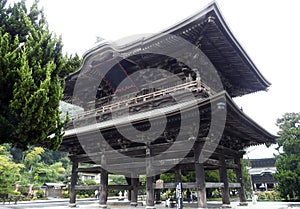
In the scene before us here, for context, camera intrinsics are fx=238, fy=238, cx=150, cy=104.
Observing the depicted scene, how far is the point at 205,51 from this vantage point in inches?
455

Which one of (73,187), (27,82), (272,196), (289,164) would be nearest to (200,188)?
(27,82)

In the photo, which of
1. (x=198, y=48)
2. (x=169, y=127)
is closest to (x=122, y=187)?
(x=169, y=127)

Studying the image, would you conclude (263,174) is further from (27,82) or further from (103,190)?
(27,82)

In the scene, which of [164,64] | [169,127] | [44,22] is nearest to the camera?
[44,22]

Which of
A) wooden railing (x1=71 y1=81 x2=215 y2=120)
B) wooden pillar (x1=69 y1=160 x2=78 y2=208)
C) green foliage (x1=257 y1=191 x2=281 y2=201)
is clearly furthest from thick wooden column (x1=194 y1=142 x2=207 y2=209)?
green foliage (x1=257 y1=191 x2=281 y2=201)

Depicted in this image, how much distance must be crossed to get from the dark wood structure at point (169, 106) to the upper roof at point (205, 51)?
42mm

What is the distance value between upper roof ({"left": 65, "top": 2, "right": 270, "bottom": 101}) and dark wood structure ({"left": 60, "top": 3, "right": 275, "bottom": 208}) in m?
0.04

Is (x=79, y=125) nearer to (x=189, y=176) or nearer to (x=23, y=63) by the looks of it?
(x=23, y=63)

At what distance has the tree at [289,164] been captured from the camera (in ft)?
64.4

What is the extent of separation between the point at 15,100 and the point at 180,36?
6951mm

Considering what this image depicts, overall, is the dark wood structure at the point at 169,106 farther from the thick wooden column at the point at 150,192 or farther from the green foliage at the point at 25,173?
the green foliage at the point at 25,173

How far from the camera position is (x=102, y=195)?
41.0 ft

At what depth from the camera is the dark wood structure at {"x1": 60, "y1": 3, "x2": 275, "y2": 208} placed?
9570 millimetres

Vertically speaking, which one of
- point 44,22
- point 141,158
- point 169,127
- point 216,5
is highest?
point 216,5
